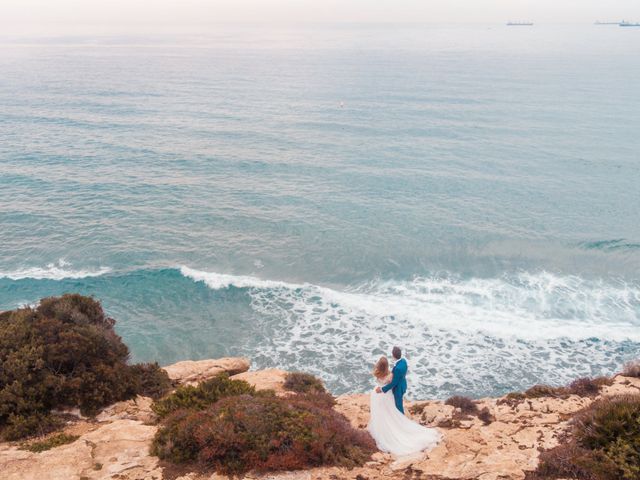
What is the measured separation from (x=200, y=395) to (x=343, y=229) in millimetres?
23884

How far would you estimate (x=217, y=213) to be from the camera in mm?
38906

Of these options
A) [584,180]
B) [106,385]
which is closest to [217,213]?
[106,385]

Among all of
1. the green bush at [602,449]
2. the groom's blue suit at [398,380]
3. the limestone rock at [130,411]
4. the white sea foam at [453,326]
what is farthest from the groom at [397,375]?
the white sea foam at [453,326]

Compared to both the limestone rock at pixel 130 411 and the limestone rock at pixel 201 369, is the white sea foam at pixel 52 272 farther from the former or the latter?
the limestone rock at pixel 130 411

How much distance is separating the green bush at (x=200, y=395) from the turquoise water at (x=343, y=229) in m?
8.56

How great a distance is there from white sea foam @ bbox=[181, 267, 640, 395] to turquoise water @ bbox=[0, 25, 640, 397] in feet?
0.35

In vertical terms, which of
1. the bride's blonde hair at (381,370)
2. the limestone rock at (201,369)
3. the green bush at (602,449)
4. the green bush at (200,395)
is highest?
the bride's blonde hair at (381,370)

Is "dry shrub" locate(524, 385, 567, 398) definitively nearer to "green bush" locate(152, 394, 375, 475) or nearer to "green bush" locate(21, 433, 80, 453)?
"green bush" locate(152, 394, 375, 475)

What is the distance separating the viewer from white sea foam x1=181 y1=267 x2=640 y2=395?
22406mm

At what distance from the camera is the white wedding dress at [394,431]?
11078mm

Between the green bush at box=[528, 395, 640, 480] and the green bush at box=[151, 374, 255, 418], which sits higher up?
the green bush at box=[528, 395, 640, 480]

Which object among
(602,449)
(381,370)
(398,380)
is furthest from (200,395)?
(602,449)

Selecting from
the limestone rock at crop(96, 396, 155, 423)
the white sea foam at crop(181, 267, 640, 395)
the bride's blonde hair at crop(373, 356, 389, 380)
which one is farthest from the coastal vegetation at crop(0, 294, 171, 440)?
the white sea foam at crop(181, 267, 640, 395)

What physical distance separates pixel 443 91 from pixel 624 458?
8321 cm
